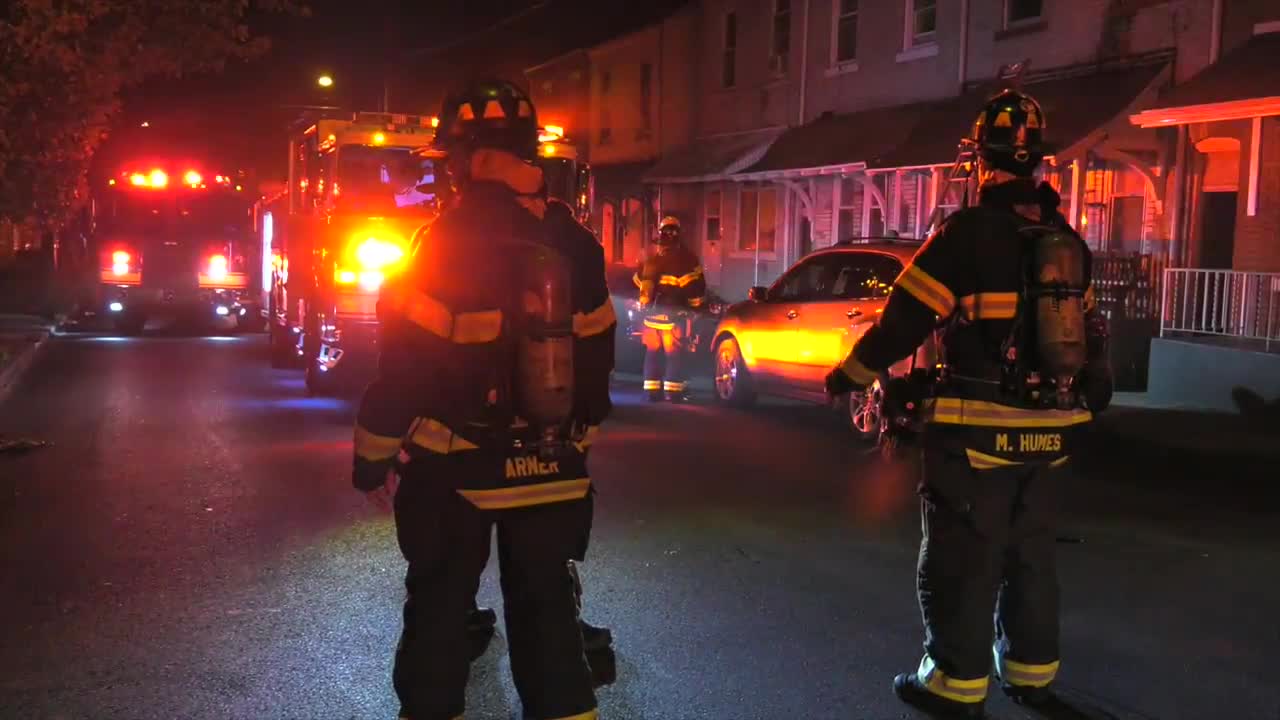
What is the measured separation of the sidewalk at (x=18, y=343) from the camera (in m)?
15.7

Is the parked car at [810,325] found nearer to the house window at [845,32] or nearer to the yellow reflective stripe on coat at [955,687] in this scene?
the yellow reflective stripe on coat at [955,687]

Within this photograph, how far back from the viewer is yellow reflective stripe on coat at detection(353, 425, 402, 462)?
12.6 feet

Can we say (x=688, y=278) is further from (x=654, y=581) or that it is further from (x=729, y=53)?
(x=729, y=53)

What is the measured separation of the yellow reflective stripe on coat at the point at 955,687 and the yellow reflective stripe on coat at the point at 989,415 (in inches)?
33.2

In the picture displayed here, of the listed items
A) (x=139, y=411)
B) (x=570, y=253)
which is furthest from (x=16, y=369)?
(x=570, y=253)

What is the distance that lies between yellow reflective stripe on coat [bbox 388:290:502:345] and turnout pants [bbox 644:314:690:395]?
32.1ft

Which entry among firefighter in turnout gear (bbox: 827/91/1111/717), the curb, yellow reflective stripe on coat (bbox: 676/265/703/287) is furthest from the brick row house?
the curb

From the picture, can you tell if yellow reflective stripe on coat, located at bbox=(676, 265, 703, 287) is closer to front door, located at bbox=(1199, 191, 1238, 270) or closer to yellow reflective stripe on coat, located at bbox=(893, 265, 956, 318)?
front door, located at bbox=(1199, 191, 1238, 270)

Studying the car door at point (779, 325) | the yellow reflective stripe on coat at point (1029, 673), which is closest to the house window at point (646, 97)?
the car door at point (779, 325)

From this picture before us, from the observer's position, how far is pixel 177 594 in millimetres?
6305

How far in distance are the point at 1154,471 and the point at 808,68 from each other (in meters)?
14.5

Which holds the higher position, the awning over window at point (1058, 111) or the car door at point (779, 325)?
the awning over window at point (1058, 111)

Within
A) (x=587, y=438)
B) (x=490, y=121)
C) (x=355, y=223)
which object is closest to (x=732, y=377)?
(x=355, y=223)

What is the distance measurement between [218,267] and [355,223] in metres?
9.34
